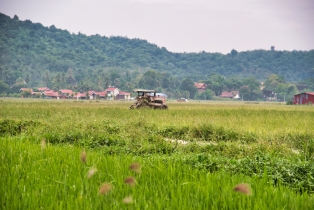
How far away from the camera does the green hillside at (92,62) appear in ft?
391

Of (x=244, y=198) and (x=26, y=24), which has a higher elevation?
(x=26, y=24)

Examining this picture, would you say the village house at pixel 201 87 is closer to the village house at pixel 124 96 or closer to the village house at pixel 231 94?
the village house at pixel 231 94

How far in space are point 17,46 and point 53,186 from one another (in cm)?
13403

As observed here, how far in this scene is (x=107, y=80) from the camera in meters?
120

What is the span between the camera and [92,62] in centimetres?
16925

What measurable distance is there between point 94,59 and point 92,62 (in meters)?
3.49

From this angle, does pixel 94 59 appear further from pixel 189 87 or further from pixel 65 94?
pixel 65 94

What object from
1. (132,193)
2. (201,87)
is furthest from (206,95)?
(132,193)

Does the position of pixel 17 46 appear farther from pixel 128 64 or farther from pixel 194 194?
pixel 194 194

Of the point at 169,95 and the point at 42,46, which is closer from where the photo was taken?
the point at 169,95

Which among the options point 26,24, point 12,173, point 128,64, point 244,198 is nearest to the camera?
point 244,198

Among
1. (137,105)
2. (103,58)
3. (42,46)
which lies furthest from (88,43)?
(137,105)

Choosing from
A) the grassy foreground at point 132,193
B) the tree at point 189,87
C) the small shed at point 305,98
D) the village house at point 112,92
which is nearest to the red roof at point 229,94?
the tree at point 189,87

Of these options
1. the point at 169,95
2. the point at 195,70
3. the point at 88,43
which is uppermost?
the point at 88,43
